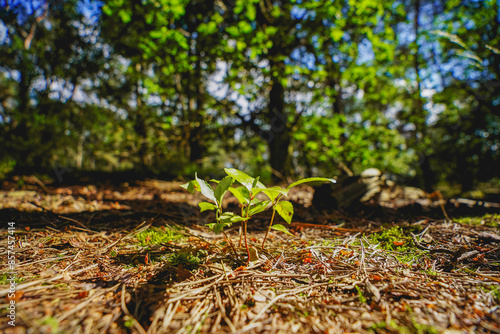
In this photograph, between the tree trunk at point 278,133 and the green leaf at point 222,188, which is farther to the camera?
the tree trunk at point 278,133

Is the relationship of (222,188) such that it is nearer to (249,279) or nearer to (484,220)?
(249,279)

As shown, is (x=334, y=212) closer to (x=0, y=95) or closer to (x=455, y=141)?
(x=455, y=141)

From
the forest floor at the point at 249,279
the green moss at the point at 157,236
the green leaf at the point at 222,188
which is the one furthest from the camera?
the green moss at the point at 157,236

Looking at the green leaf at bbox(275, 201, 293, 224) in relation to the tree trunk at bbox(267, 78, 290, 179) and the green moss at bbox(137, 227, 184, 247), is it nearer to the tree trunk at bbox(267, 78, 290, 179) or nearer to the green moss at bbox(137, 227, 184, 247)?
the green moss at bbox(137, 227, 184, 247)

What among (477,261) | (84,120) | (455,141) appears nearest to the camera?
(477,261)

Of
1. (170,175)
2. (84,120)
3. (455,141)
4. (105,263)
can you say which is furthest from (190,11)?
(455,141)

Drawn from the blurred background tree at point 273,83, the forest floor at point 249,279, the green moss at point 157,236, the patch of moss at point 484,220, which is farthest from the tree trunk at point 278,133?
the green moss at point 157,236

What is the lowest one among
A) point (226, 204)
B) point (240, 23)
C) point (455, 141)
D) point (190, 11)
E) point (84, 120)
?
point (226, 204)

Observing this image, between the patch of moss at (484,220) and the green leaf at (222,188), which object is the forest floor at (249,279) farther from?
the green leaf at (222,188)

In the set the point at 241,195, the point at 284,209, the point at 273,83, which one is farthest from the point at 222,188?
the point at 273,83
